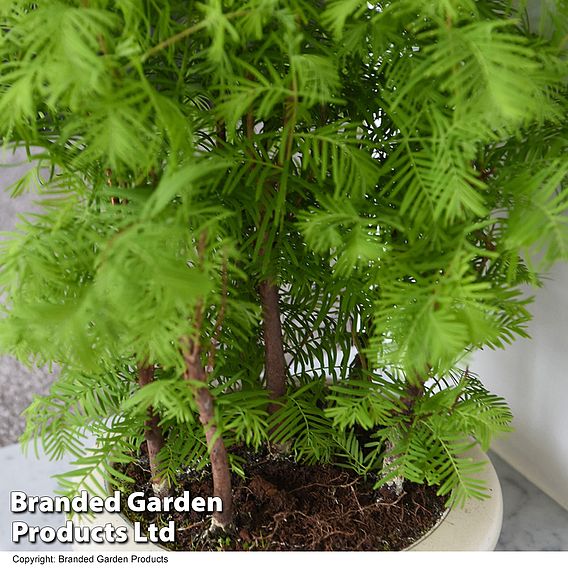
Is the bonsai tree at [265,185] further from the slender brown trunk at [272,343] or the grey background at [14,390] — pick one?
the grey background at [14,390]

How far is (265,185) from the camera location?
66 centimetres

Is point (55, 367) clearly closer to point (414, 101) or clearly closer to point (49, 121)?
point (49, 121)

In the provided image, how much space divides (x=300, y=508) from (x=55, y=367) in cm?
A: 63

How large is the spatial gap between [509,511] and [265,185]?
66 centimetres

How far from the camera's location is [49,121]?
609 mm

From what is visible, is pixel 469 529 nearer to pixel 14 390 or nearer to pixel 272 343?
pixel 272 343

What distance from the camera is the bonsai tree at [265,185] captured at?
0.49 meters

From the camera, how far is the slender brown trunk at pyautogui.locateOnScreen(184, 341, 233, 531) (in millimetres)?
613

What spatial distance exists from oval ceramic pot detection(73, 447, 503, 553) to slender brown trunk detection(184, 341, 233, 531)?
77 mm

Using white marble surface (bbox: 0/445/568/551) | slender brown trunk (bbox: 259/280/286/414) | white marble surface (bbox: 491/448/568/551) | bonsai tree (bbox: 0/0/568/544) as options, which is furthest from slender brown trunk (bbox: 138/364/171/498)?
white marble surface (bbox: 491/448/568/551)

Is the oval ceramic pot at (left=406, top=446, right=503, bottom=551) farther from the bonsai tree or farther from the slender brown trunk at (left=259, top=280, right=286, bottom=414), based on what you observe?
the slender brown trunk at (left=259, top=280, right=286, bottom=414)

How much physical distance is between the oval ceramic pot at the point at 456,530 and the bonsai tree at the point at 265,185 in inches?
1.5

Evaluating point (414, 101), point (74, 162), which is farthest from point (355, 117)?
point (74, 162)

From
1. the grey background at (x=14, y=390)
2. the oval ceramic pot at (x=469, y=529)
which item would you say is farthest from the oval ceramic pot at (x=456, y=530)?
the grey background at (x=14, y=390)
